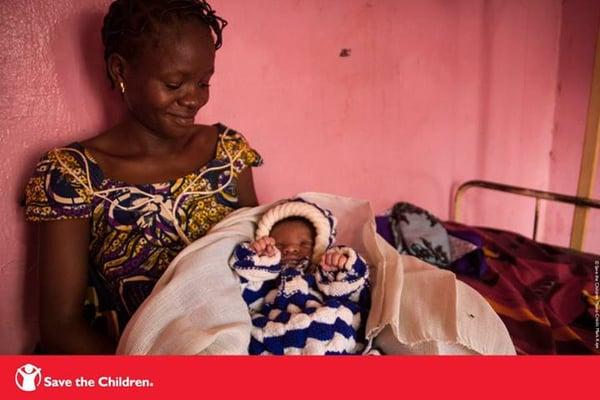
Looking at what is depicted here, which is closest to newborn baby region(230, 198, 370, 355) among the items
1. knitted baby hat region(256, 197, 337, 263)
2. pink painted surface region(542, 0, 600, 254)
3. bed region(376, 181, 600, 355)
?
knitted baby hat region(256, 197, 337, 263)

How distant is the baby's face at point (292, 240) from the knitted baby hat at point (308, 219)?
0.06 ft

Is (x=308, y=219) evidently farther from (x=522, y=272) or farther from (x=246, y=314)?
(x=522, y=272)

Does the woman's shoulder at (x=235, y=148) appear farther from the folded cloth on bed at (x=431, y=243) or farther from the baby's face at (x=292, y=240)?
the folded cloth on bed at (x=431, y=243)

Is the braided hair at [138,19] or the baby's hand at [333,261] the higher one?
the braided hair at [138,19]

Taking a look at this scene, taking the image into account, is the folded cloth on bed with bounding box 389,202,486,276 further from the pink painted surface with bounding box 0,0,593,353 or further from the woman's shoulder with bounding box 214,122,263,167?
the woman's shoulder with bounding box 214,122,263,167

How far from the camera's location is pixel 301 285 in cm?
94

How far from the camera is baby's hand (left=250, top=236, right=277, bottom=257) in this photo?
3.14 ft

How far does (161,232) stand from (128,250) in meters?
0.08

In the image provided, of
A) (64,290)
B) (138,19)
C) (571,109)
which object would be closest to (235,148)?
(138,19)

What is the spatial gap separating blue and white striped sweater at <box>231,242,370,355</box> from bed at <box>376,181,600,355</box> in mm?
410

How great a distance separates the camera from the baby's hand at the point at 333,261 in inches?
36.9

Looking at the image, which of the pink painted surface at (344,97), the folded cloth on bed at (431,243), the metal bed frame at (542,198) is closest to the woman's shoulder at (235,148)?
the pink painted surface at (344,97)

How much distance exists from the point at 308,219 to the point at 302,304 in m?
0.24
